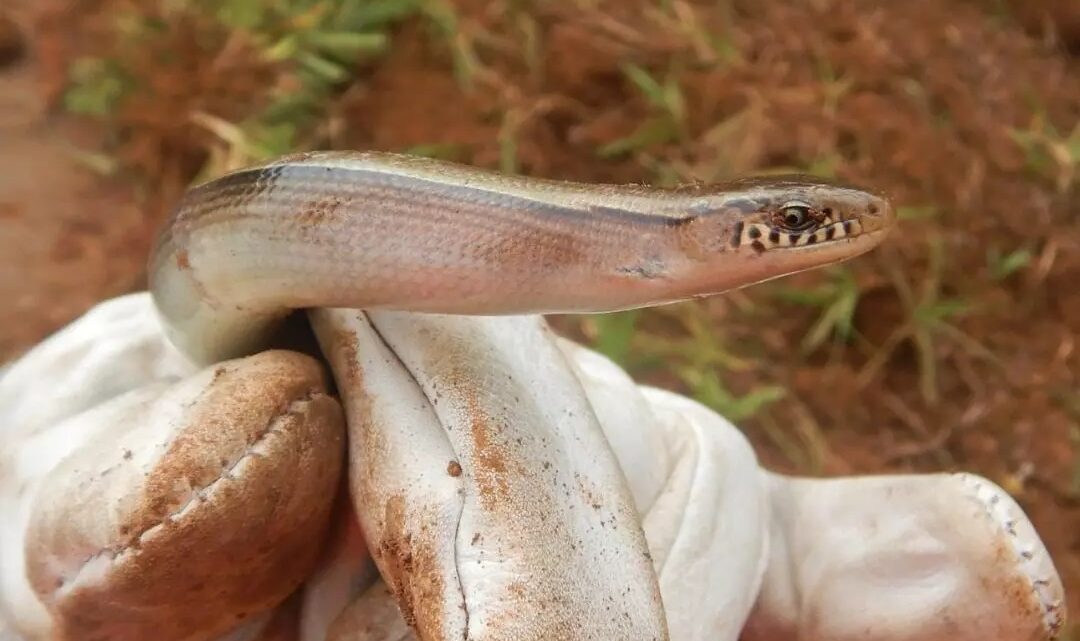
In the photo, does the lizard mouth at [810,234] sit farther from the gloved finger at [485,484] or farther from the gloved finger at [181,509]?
the gloved finger at [181,509]

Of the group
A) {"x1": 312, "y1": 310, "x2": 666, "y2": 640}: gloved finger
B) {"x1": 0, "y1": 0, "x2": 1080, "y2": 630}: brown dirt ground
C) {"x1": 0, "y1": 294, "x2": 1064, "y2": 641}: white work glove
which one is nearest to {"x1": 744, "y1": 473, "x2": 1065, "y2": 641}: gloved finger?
{"x1": 0, "y1": 294, "x2": 1064, "y2": 641}: white work glove

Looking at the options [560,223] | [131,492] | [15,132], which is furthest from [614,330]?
[15,132]

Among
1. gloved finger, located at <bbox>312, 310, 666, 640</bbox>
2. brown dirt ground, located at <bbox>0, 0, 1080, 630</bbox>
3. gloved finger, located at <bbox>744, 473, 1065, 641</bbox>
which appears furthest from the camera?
brown dirt ground, located at <bbox>0, 0, 1080, 630</bbox>

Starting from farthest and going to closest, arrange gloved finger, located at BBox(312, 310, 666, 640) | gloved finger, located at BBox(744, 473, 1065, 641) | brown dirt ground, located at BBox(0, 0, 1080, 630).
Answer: brown dirt ground, located at BBox(0, 0, 1080, 630), gloved finger, located at BBox(744, 473, 1065, 641), gloved finger, located at BBox(312, 310, 666, 640)

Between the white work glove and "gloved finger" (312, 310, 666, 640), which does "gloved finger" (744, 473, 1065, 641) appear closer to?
the white work glove

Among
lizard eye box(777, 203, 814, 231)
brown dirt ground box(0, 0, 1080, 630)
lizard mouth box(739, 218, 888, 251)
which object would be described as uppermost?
lizard eye box(777, 203, 814, 231)

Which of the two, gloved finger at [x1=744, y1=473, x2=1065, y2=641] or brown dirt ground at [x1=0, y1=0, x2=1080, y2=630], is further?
brown dirt ground at [x1=0, y1=0, x2=1080, y2=630]

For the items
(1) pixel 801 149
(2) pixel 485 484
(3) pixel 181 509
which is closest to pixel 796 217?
(2) pixel 485 484
